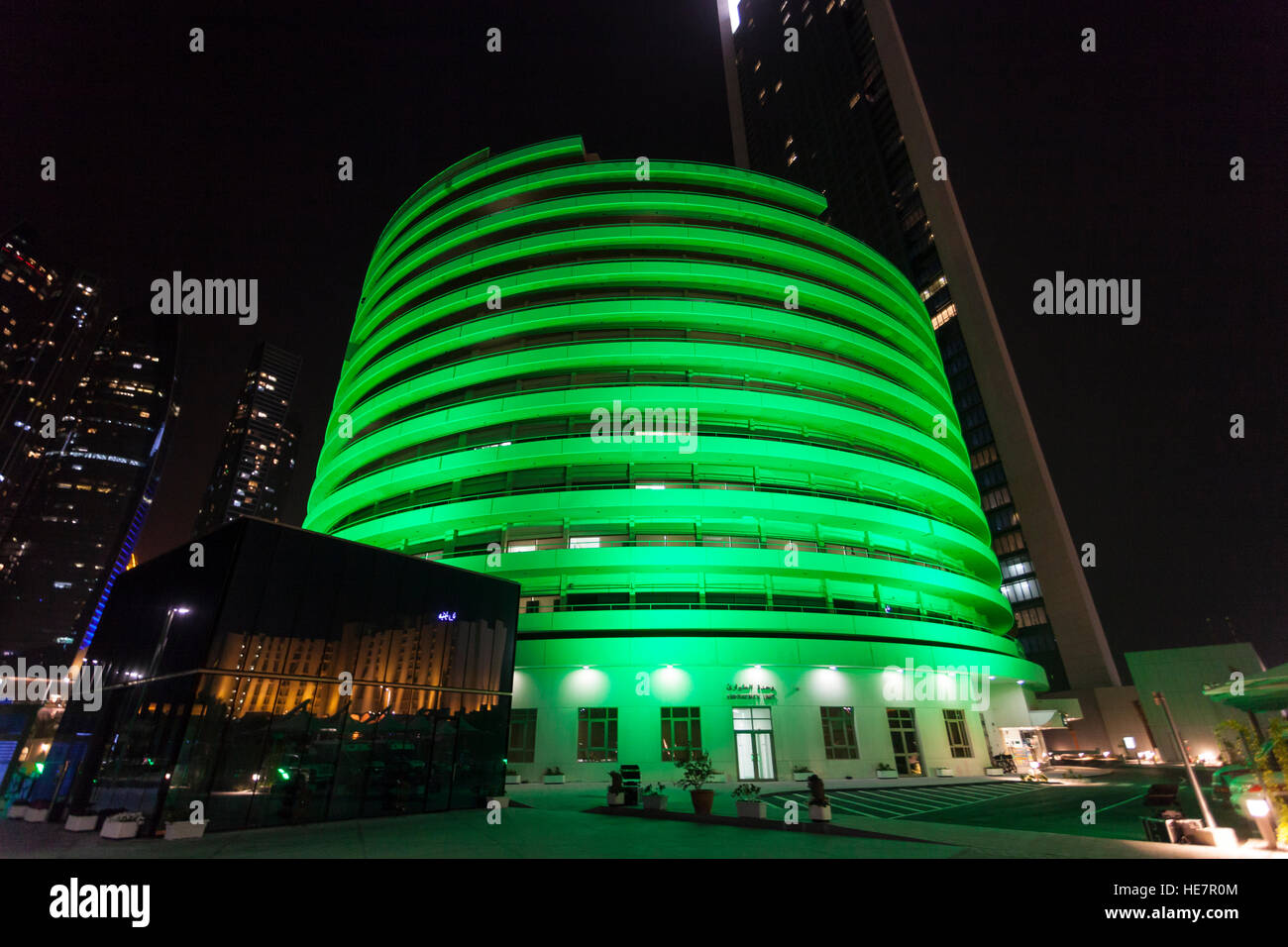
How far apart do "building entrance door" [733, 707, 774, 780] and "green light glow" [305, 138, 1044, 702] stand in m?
3.56

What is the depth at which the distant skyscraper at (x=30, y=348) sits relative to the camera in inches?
5295

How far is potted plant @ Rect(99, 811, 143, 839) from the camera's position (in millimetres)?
13055

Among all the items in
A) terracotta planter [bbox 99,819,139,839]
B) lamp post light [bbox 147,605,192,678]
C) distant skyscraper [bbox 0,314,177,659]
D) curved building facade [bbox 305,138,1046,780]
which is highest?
distant skyscraper [bbox 0,314,177,659]

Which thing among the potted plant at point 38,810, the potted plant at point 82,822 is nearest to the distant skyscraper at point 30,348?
the potted plant at point 38,810

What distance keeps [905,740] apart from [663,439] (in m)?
19.9

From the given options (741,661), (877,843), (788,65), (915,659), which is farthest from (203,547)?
(788,65)

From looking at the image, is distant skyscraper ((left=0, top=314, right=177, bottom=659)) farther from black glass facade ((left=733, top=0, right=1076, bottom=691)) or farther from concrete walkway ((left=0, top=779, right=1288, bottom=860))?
black glass facade ((left=733, top=0, right=1076, bottom=691))

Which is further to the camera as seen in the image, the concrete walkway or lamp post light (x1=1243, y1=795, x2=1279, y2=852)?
Result: lamp post light (x1=1243, y1=795, x2=1279, y2=852)

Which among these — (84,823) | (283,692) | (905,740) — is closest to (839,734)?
(905,740)

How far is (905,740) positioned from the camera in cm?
2984

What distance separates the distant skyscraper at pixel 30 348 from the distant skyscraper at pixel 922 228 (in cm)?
17341

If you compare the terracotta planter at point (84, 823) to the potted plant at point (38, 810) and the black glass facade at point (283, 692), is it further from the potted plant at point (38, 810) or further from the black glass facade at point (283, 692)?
the potted plant at point (38, 810)

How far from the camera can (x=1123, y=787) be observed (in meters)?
24.5

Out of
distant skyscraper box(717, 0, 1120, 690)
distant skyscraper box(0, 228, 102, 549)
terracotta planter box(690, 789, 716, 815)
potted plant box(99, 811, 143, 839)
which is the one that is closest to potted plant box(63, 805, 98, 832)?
potted plant box(99, 811, 143, 839)
